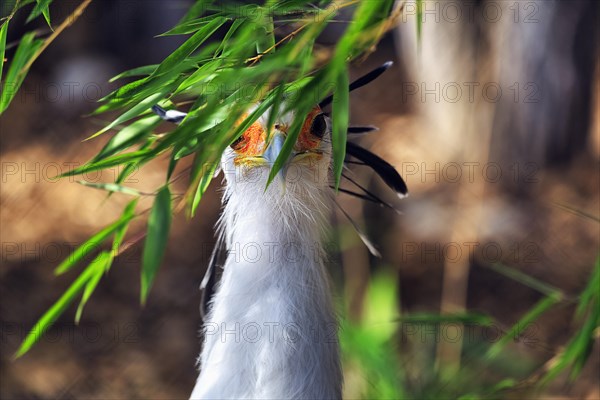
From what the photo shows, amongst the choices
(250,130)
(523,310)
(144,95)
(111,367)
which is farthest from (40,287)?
(144,95)

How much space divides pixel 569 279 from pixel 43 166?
277 centimetres

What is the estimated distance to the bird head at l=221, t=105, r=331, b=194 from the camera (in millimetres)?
1711

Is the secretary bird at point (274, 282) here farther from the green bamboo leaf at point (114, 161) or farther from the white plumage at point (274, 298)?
the green bamboo leaf at point (114, 161)

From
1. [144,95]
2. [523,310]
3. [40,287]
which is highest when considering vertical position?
[144,95]

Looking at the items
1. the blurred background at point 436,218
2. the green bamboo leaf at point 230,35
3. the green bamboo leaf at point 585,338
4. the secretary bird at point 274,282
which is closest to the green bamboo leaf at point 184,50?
the green bamboo leaf at point 230,35

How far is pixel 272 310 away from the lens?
5.62ft

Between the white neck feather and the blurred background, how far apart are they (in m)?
1.46

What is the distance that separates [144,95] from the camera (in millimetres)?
1213

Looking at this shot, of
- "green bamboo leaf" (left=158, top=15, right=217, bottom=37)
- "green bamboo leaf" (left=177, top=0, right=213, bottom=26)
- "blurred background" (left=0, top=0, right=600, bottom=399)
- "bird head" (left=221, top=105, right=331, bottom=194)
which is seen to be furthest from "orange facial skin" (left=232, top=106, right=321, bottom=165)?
"blurred background" (left=0, top=0, right=600, bottom=399)

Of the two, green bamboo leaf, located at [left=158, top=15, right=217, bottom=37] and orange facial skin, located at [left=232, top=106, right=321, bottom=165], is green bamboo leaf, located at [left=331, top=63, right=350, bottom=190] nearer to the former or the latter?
green bamboo leaf, located at [left=158, top=15, right=217, bottom=37]

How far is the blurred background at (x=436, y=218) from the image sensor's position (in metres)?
3.72

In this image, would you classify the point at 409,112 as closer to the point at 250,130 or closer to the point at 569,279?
the point at 569,279

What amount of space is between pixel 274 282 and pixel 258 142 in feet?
0.97

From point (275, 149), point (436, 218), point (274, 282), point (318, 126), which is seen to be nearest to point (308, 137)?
point (318, 126)
